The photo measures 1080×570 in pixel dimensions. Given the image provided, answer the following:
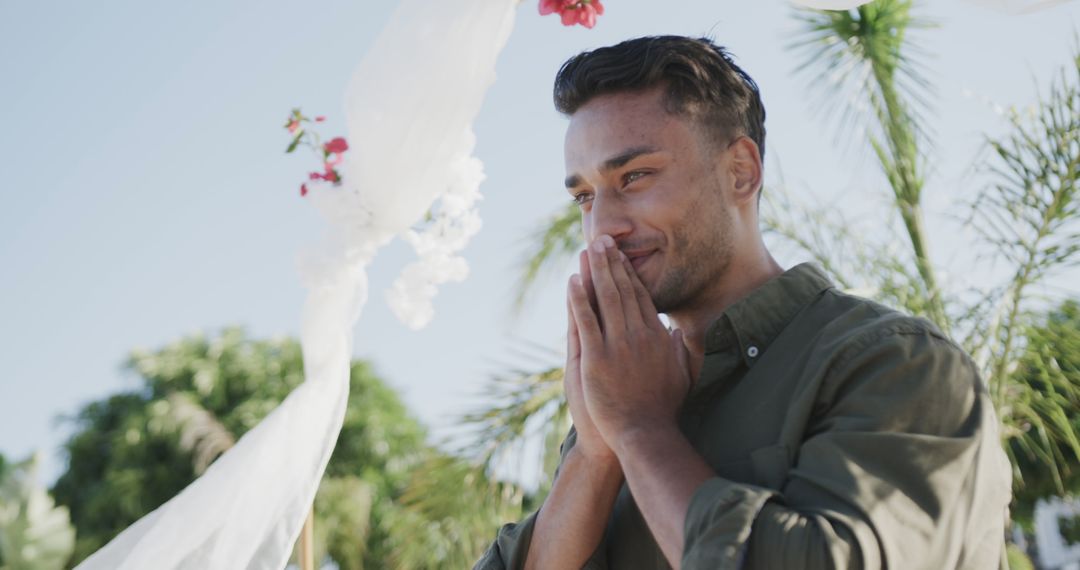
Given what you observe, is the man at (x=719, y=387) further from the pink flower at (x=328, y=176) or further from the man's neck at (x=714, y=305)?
the pink flower at (x=328, y=176)

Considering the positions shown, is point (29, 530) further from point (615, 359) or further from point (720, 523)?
point (720, 523)

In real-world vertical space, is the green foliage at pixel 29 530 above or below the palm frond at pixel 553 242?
below

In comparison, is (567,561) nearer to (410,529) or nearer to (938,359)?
(938,359)

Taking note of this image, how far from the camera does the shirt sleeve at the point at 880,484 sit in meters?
1.36

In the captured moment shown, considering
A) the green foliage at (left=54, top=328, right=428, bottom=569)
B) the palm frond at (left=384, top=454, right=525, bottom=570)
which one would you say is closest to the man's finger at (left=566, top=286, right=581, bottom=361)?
the palm frond at (left=384, top=454, right=525, bottom=570)

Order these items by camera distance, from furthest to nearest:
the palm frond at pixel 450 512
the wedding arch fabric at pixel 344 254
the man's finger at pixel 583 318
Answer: the palm frond at pixel 450 512 → the wedding arch fabric at pixel 344 254 → the man's finger at pixel 583 318

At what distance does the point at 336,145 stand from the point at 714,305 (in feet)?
6.99

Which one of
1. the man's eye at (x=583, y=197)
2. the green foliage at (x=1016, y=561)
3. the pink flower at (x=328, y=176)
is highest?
the pink flower at (x=328, y=176)

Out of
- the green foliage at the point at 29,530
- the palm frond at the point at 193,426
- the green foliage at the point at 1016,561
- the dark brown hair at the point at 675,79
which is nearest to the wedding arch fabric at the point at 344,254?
the dark brown hair at the point at 675,79

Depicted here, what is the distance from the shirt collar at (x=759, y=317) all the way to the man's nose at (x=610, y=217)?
0.20m

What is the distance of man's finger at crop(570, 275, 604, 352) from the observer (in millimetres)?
1737

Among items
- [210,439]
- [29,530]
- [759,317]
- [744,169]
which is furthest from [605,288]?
[210,439]

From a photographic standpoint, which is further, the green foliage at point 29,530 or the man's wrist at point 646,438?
the green foliage at point 29,530

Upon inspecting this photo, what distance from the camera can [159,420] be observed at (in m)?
21.5
